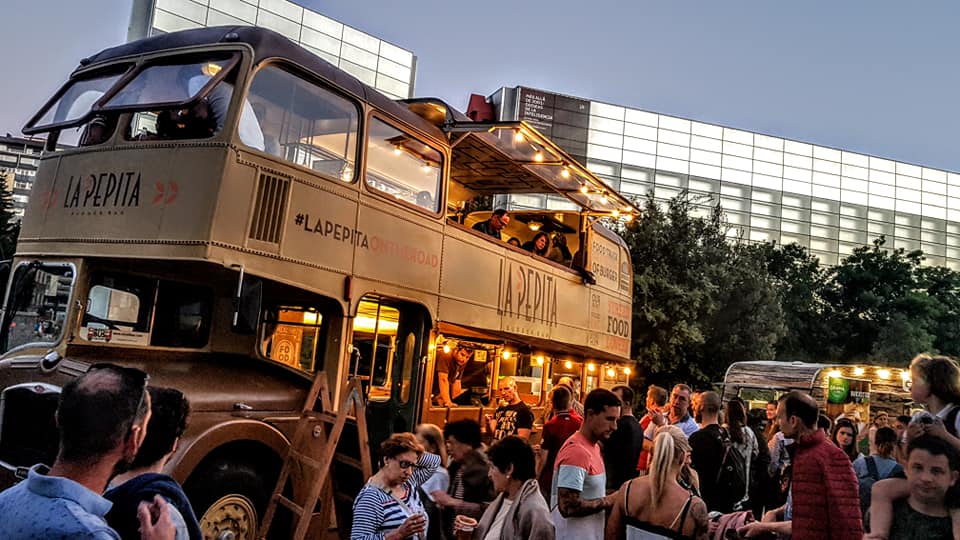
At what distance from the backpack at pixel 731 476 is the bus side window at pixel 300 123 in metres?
4.65

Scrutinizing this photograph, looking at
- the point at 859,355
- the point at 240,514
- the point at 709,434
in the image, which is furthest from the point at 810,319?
the point at 240,514

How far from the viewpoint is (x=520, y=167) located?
1099cm

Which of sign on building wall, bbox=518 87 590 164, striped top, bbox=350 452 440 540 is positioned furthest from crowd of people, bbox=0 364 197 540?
sign on building wall, bbox=518 87 590 164

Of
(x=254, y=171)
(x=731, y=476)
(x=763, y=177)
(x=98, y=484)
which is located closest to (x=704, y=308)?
(x=731, y=476)

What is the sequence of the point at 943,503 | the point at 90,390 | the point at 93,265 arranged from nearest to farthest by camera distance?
the point at 90,390 → the point at 943,503 → the point at 93,265

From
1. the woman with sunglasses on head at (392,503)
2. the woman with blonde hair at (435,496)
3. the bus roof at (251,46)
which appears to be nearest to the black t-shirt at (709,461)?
the woman with blonde hair at (435,496)

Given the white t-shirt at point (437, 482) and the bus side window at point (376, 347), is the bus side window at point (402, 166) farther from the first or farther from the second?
the white t-shirt at point (437, 482)

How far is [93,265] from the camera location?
244 inches

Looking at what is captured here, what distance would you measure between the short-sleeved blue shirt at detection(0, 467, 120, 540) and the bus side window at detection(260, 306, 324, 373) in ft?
16.9

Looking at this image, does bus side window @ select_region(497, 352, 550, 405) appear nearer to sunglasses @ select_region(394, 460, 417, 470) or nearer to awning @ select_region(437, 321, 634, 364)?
awning @ select_region(437, 321, 634, 364)

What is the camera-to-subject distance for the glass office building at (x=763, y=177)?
1992 inches

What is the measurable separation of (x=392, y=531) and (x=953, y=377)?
11.8 feet

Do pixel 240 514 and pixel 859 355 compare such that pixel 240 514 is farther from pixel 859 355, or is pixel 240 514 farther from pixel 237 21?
pixel 859 355

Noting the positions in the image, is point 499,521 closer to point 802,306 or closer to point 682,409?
point 682,409
